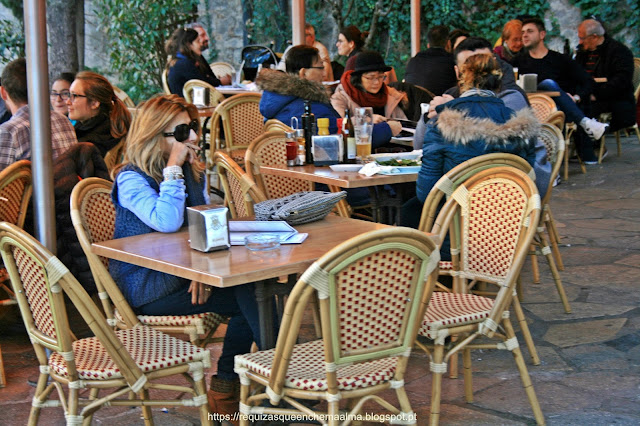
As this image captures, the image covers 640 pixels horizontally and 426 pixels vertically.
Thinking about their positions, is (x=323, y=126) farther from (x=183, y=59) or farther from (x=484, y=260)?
(x=183, y=59)

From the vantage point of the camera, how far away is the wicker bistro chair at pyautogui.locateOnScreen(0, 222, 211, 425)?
94.5 inches

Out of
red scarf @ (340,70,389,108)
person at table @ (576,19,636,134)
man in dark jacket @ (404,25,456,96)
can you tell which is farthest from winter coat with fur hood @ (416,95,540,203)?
person at table @ (576,19,636,134)

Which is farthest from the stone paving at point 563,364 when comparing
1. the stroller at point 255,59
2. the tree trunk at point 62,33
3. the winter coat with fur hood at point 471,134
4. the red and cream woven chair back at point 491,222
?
the tree trunk at point 62,33

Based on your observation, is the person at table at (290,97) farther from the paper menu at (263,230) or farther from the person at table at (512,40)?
the person at table at (512,40)

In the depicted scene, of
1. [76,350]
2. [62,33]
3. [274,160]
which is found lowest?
[76,350]

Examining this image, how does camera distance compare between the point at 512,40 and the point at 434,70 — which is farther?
the point at 512,40

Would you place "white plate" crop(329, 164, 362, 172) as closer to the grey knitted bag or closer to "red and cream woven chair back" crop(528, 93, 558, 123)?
the grey knitted bag

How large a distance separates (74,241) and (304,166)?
4.22 ft

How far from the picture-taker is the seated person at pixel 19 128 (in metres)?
4.11

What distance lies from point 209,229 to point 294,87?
2.77 metres

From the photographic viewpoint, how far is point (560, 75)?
8609 mm

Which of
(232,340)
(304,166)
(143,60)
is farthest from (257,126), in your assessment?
(143,60)

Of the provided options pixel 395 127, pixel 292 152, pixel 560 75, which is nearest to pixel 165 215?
pixel 292 152

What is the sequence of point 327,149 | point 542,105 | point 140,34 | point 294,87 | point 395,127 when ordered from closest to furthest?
1. point 327,149
2. point 294,87
3. point 395,127
4. point 542,105
5. point 140,34
